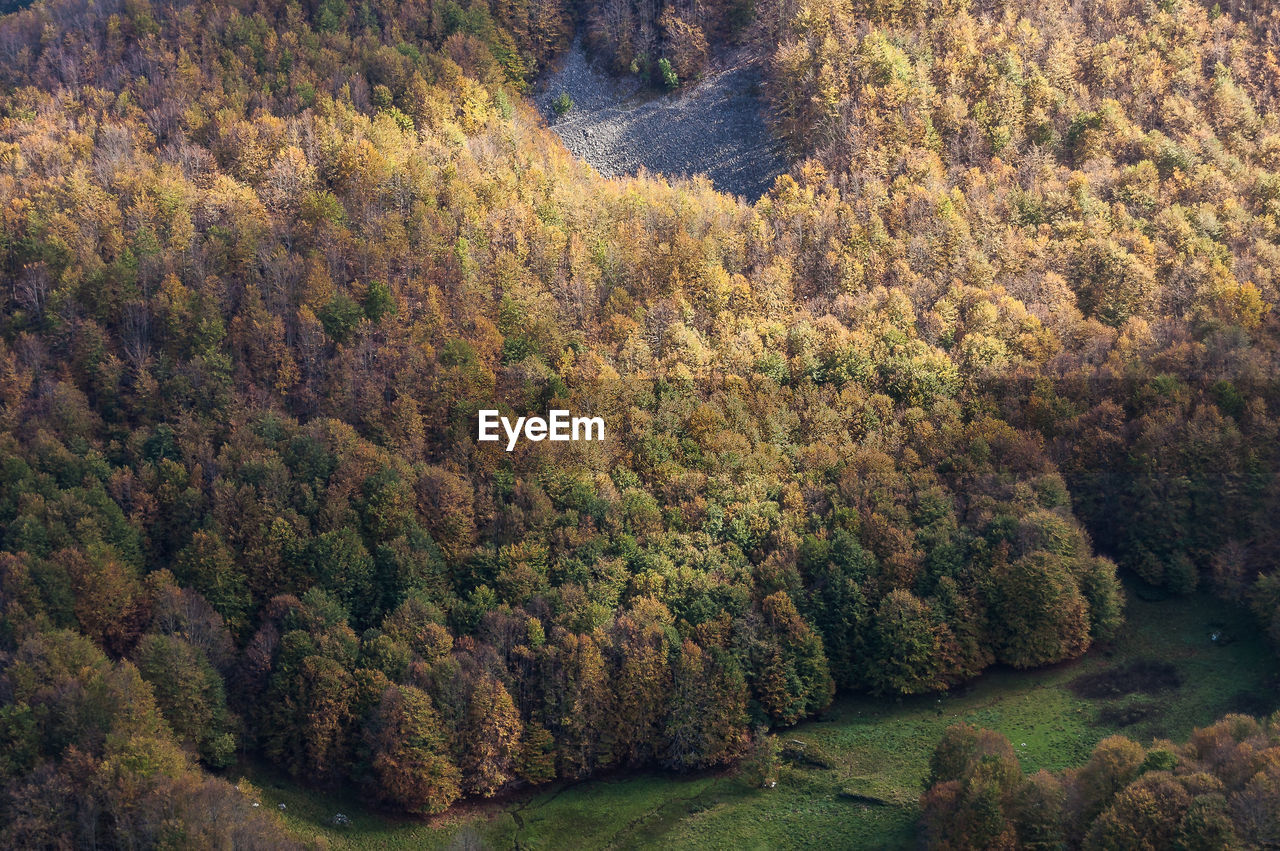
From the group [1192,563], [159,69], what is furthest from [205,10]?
[1192,563]

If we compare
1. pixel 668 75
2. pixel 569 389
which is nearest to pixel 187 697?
pixel 569 389

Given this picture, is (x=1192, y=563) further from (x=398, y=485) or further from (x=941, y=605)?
(x=398, y=485)

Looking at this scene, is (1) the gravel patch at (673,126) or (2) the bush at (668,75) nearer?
(1) the gravel patch at (673,126)

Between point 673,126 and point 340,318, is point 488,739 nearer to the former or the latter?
point 340,318

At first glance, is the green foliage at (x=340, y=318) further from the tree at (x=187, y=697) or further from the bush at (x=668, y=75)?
the bush at (x=668, y=75)

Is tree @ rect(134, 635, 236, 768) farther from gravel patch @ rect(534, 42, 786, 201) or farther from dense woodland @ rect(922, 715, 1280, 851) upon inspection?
gravel patch @ rect(534, 42, 786, 201)

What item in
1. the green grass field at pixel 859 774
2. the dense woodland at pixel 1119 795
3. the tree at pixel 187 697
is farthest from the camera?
the tree at pixel 187 697

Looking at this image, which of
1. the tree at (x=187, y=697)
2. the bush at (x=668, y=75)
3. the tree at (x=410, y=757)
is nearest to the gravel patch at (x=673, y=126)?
the bush at (x=668, y=75)
